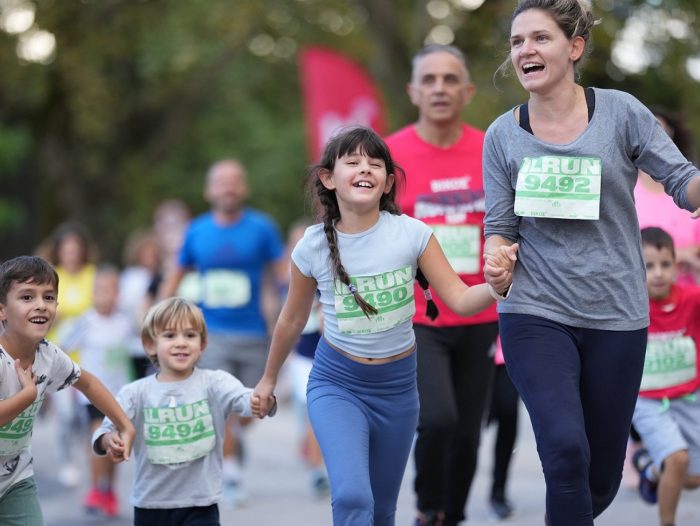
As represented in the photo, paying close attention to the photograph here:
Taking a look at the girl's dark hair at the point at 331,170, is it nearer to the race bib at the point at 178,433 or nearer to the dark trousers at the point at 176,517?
the race bib at the point at 178,433

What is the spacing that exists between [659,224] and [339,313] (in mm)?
2642

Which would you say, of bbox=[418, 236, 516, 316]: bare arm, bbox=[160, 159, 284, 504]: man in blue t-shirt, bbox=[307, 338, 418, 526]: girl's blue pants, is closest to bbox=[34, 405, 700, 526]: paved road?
bbox=[160, 159, 284, 504]: man in blue t-shirt

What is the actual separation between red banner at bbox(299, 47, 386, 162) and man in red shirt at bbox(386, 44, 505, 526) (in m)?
8.61

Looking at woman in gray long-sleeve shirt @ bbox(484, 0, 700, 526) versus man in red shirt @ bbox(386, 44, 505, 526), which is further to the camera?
man in red shirt @ bbox(386, 44, 505, 526)

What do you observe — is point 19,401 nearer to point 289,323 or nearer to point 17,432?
point 17,432

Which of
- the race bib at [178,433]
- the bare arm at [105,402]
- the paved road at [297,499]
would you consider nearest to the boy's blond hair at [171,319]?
the race bib at [178,433]

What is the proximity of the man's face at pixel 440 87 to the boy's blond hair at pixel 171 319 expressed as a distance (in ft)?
5.54

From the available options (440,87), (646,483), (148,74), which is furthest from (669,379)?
(148,74)

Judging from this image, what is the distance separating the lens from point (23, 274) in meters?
4.95

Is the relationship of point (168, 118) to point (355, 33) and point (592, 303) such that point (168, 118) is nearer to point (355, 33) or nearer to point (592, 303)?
point (355, 33)

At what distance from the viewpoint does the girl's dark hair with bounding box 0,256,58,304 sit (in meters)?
4.94

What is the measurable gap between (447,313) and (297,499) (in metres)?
3.20

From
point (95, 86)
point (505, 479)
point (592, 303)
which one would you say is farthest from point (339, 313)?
point (95, 86)

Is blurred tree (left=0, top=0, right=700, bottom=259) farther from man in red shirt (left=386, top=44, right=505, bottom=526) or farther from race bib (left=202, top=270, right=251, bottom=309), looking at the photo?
man in red shirt (left=386, top=44, right=505, bottom=526)
